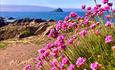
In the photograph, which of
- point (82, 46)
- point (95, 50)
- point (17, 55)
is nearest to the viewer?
point (95, 50)

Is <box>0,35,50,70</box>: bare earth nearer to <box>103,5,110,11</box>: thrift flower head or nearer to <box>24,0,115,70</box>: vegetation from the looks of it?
<box>24,0,115,70</box>: vegetation

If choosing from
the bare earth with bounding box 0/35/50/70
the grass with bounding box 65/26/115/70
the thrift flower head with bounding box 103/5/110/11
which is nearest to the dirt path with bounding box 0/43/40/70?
the bare earth with bounding box 0/35/50/70

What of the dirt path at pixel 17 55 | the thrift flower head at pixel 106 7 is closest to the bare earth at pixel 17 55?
the dirt path at pixel 17 55

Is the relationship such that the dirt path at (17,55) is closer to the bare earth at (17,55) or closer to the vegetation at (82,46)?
the bare earth at (17,55)

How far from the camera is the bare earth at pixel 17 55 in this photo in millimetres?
8445

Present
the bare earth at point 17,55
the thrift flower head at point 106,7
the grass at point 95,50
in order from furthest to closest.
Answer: the bare earth at point 17,55 → the thrift flower head at point 106,7 → the grass at point 95,50

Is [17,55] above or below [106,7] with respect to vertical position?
below

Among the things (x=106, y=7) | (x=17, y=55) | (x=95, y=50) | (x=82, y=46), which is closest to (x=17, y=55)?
(x=17, y=55)

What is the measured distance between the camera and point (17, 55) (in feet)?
30.0

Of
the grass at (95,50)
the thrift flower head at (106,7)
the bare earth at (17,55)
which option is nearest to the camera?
the grass at (95,50)

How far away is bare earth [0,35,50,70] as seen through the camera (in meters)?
8.45

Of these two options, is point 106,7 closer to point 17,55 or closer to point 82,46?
point 82,46

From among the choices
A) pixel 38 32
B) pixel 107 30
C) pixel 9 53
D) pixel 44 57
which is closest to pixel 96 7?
pixel 107 30

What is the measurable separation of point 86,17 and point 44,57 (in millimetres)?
1332
